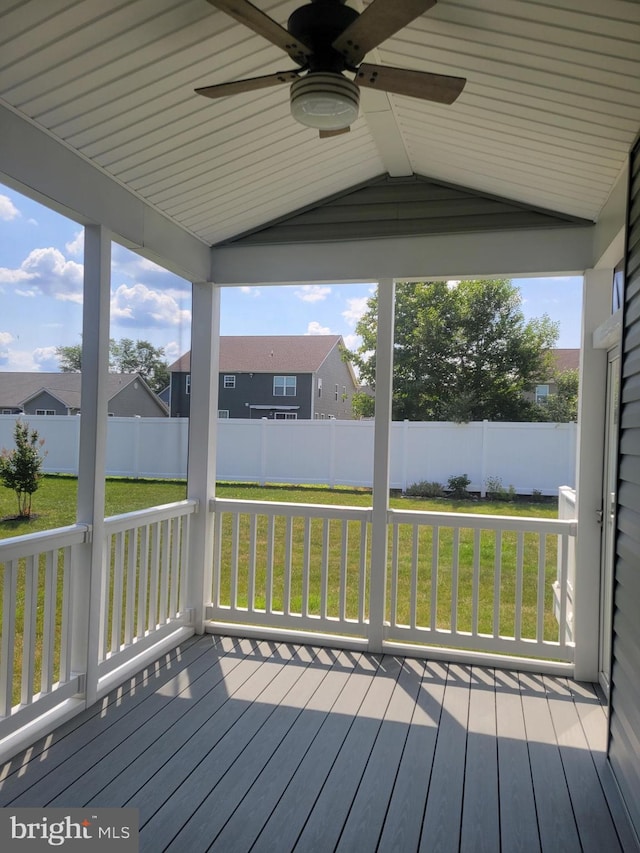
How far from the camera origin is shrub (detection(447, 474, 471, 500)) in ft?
13.3

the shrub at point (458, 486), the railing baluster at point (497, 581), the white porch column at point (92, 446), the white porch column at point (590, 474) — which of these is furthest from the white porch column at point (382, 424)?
the white porch column at point (92, 446)

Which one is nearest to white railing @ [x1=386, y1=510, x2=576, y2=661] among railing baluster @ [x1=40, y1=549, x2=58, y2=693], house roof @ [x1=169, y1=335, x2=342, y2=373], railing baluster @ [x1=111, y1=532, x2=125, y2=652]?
house roof @ [x1=169, y1=335, x2=342, y2=373]

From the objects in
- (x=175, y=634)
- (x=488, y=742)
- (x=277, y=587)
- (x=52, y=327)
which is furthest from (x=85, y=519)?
(x=488, y=742)

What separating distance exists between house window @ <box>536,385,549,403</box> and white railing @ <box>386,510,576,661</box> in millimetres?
749

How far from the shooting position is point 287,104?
2924 mm

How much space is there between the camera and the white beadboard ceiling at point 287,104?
2117 mm

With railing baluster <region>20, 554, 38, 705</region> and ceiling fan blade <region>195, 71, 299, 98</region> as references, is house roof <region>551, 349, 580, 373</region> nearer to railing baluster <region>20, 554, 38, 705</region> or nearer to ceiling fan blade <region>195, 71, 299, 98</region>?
ceiling fan blade <region>195, 71, 299, 98</region>

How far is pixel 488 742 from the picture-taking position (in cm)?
289

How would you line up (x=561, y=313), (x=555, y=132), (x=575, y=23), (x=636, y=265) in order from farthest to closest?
(x=561, y=313) < (x=555, y=132) < (x=636, y=265) < (x=575, y=23)

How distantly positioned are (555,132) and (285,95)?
123 cm

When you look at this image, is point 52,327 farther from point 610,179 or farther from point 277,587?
point 610,179

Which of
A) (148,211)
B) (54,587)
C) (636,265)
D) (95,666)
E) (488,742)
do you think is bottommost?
(488,742)

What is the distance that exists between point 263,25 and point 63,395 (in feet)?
6.38

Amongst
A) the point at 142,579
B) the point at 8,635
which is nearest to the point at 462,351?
the point at 142,579
